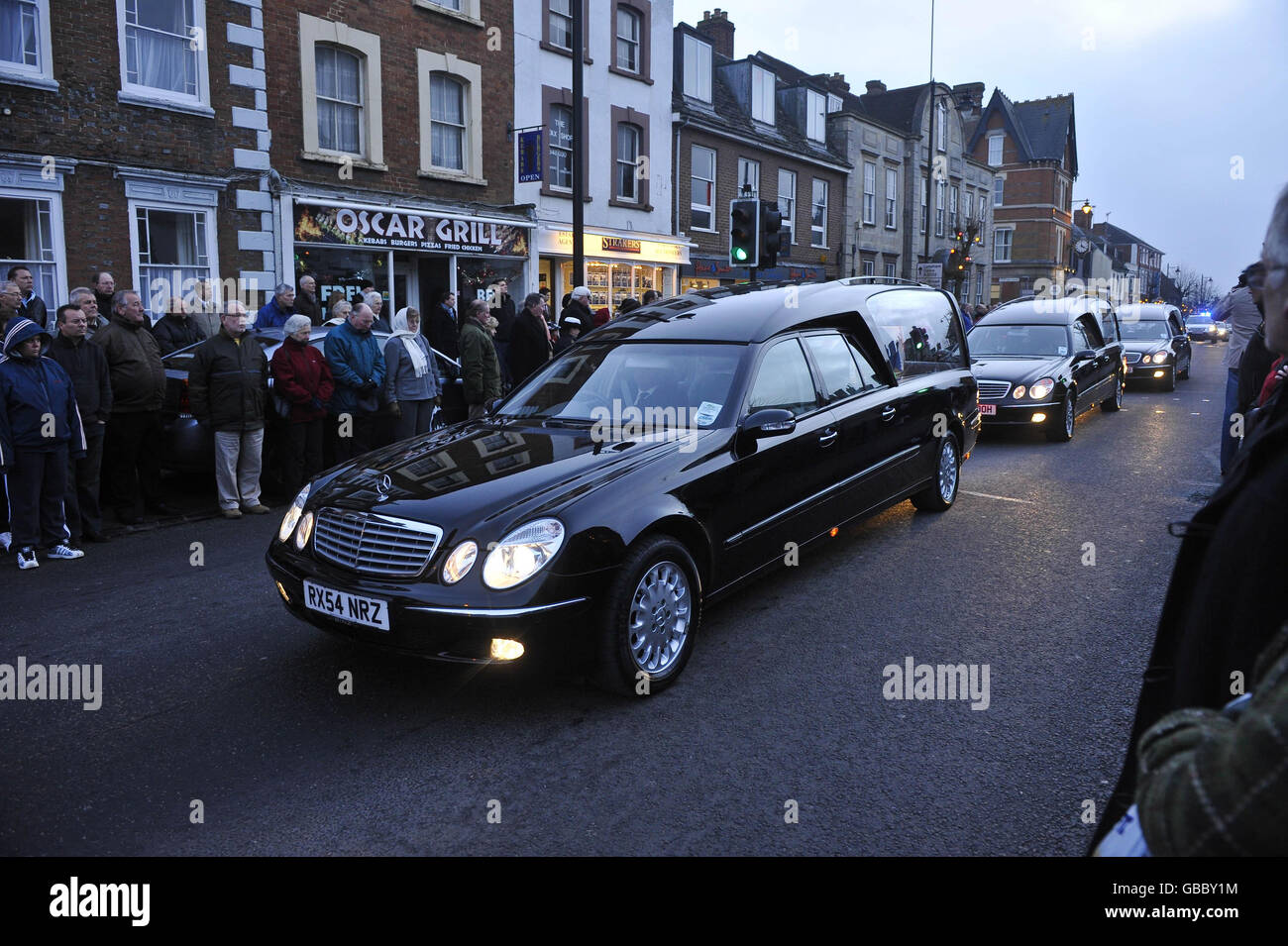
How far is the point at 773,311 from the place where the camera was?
5980 millimetres

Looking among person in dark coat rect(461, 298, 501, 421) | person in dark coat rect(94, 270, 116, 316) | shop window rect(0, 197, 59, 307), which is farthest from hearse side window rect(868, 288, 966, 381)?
shop window rect(0, 197, 59, 307)

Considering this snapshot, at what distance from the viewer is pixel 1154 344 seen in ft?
66.5

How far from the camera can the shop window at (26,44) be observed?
469 inches

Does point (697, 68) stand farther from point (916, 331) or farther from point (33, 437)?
point (33, 437)

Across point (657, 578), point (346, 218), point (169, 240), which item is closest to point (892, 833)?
point (657, 578)

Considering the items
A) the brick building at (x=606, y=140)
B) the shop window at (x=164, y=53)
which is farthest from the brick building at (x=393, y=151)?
the shop window at (x=164, y=53)

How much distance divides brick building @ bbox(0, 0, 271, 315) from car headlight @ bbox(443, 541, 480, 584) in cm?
1141

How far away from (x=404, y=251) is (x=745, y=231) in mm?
7904

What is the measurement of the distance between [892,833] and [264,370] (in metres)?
7.30

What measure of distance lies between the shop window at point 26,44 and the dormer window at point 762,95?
68.9 feet

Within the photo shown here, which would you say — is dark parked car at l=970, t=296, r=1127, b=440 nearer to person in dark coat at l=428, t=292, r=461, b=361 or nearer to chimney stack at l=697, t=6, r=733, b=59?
person in dark coat at l=428, t=292, r=461, b=361

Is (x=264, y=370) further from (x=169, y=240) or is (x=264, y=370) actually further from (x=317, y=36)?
(x=317, y=36)

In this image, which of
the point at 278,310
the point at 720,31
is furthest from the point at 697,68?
the point at 278,310
